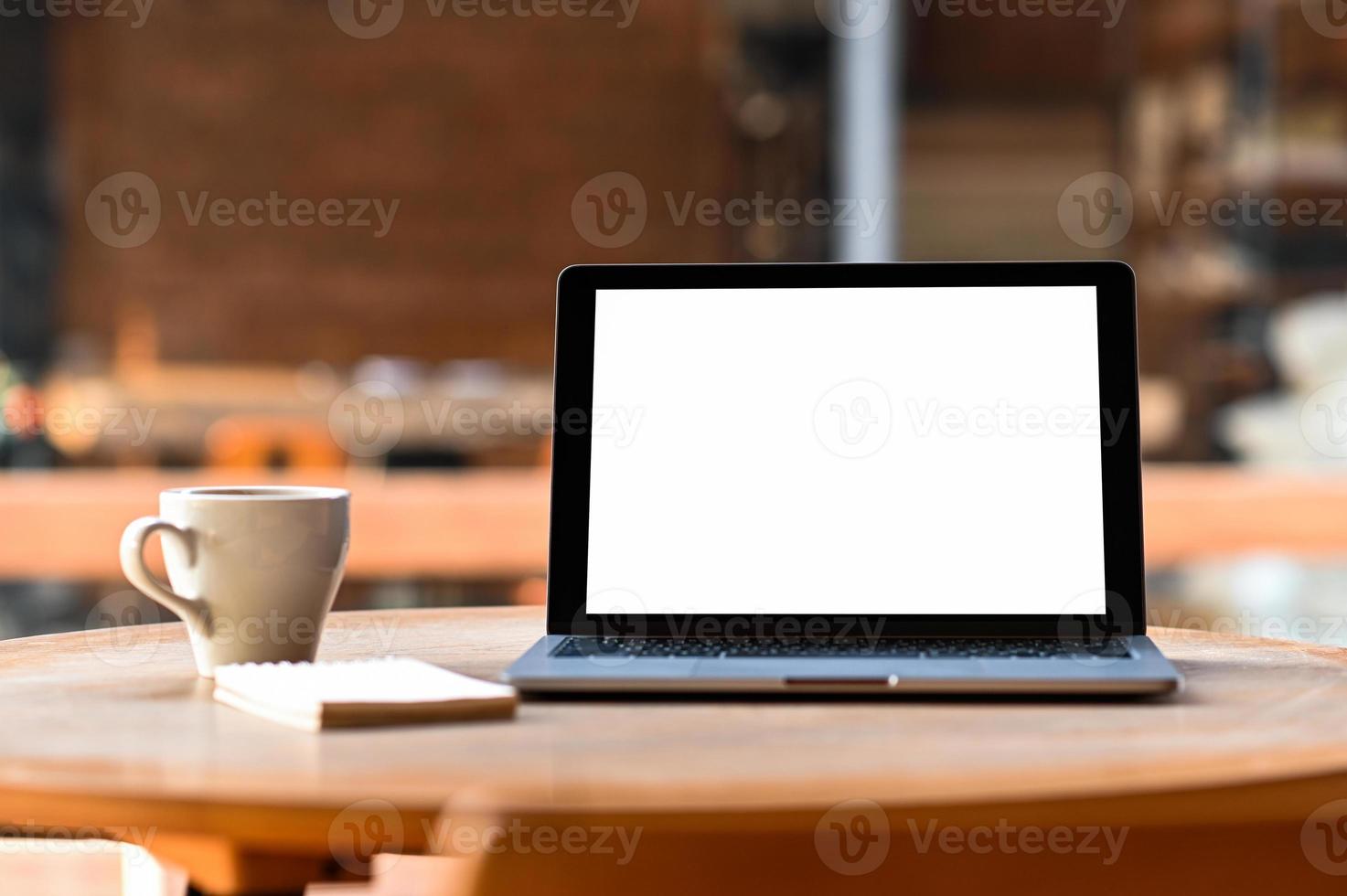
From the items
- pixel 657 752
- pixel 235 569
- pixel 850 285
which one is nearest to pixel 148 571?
pixel 235 569

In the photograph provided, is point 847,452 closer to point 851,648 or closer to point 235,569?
point 851,648

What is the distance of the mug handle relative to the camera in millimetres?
710

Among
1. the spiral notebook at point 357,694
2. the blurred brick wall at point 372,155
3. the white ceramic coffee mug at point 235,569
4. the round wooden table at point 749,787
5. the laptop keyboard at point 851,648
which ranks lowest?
the round wooden table at point 749,787

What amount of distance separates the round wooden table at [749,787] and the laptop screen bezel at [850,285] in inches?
4.1

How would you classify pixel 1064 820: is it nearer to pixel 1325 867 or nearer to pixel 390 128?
pixel 1325 867

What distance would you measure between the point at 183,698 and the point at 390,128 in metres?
4.56

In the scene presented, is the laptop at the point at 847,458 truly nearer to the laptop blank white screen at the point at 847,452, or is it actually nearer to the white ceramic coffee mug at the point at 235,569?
the laptop blank white screen at the point at 847,452

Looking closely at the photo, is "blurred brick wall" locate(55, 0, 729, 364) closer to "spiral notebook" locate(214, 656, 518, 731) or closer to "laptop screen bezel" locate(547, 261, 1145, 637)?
"laptop screen bezel" locate(547, 261, 1145, 637)

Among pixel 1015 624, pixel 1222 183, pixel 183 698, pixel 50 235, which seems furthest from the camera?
pixel 50 235

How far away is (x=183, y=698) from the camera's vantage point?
67 centimetres

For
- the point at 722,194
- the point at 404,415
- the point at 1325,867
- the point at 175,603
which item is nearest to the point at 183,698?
the point at 175,603

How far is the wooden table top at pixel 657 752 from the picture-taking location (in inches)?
19.0

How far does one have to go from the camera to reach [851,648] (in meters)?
0.74

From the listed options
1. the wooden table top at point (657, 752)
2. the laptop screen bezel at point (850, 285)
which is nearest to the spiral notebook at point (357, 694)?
the wooden table top at point (657, 752)
